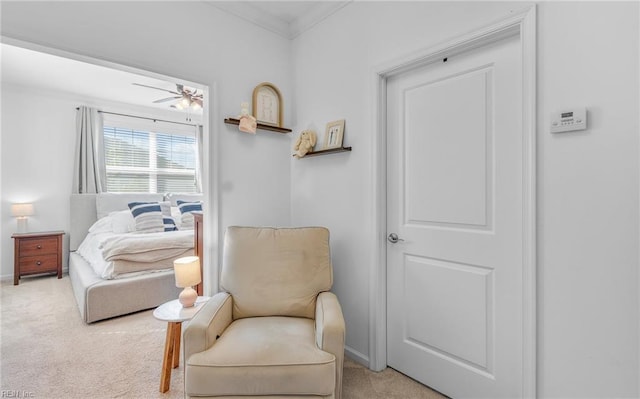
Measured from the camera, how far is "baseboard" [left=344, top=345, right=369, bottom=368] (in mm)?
2131

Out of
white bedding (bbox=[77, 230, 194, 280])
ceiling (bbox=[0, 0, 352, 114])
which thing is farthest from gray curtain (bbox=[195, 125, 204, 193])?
white bedding (bbox=[77, 230, 194, 280])

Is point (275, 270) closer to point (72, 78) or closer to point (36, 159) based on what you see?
point (72, 78)

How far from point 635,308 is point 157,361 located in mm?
2647

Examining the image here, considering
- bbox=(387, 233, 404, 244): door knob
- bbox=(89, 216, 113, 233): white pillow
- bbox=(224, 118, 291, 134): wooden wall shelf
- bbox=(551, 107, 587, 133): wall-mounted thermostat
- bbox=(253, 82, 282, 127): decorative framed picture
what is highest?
bbox=(253, 82, 282, 127): decorative framed picture

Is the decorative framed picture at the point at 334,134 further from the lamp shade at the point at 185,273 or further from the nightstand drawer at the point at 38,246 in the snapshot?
the nightstand drawer at the point at 38,246

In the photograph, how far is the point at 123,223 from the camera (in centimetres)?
395

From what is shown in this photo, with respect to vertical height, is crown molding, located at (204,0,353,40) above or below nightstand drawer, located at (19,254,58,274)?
above

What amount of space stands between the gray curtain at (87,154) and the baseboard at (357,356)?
4341 mm

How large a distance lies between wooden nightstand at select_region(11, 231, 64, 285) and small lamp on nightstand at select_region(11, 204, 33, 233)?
143 mm

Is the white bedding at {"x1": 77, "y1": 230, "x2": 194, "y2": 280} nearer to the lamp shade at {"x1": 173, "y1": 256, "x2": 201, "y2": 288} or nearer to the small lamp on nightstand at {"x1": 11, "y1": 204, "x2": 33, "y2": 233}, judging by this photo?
the small lamp on nightstand at {"x1": 11, "y1": 204, "x2": 33, "y2": 233}

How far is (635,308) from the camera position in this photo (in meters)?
1.17

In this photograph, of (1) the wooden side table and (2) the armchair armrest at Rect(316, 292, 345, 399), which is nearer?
(2) the armchair armrest at Rect(316, 292, 345, 399)

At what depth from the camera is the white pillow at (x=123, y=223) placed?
392cm

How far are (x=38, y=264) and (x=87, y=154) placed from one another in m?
1.58
